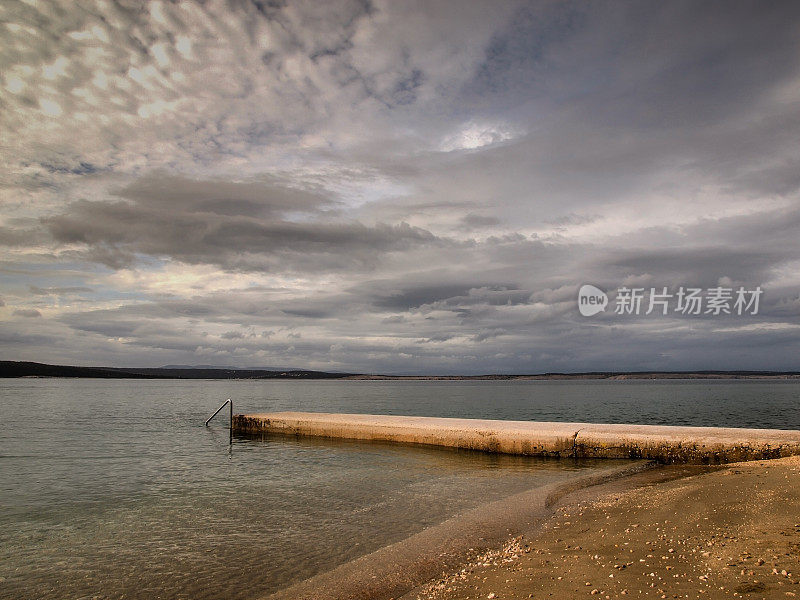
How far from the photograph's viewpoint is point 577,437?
20359 millimetres

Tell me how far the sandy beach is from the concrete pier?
681 cm

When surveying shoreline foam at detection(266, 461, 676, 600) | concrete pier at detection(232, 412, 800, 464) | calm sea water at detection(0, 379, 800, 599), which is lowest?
calm sea water at detection(0, 379, 800, 599)

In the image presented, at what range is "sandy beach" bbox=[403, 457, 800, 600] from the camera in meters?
5.98

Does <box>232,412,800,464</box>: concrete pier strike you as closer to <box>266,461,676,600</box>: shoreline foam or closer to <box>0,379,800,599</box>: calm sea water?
<box>0,379,800,599</box>: calm sea water

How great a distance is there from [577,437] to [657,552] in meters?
13.7

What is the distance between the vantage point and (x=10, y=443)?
2811 cm

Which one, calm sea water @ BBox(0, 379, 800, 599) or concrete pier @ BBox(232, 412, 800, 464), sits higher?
concrete pier @ BBox(232, 412, 800, 464)

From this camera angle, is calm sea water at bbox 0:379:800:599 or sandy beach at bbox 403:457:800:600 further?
calm sea water at bbox 0:379:800:599

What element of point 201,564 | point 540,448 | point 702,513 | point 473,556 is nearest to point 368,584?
point 473,556

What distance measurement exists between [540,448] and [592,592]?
15.5 metres

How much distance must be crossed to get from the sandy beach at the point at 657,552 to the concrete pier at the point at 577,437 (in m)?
6.81

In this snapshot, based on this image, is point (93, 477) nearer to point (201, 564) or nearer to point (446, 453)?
point (201, 564)

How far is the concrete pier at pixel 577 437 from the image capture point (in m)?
17.5

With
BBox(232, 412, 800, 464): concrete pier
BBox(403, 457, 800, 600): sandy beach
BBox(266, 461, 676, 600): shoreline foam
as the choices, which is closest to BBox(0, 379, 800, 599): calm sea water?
BBox(266, 461, 676, 600): shoreline foam
